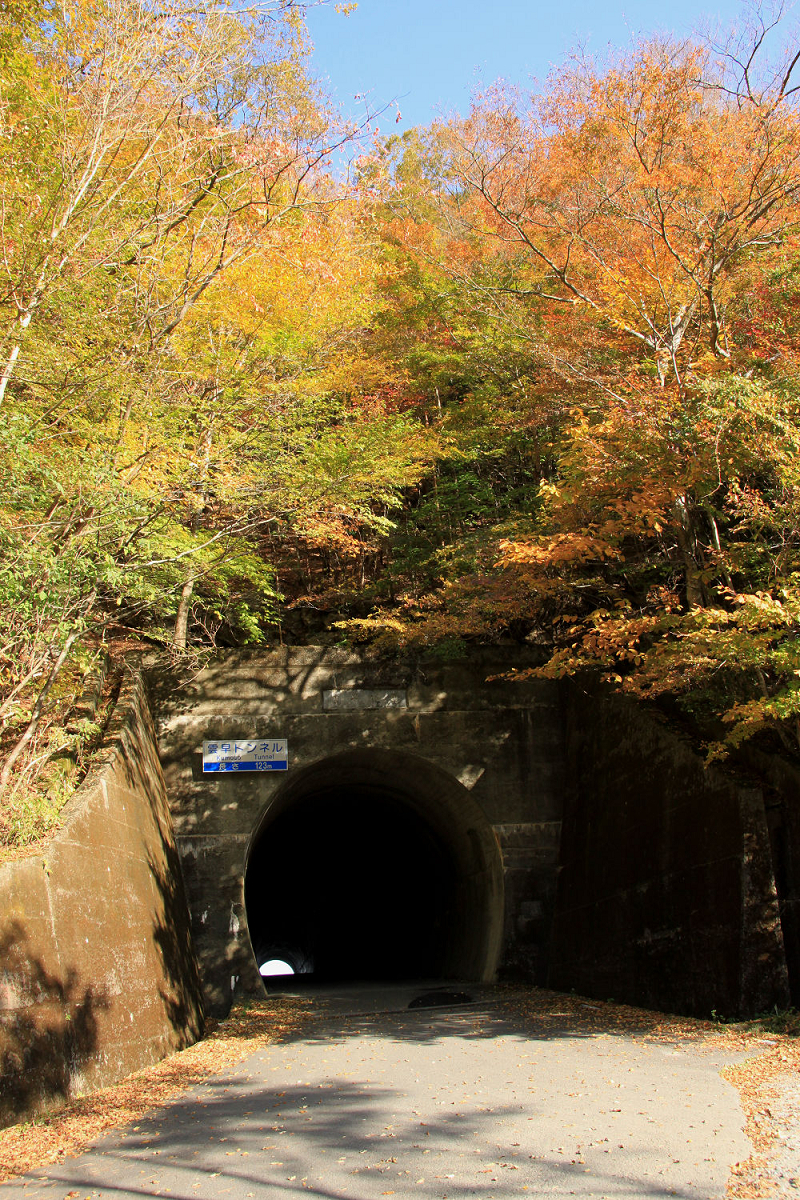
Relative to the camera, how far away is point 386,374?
49.2 ft

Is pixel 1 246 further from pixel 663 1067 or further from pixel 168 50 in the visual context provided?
pixel 663 1067

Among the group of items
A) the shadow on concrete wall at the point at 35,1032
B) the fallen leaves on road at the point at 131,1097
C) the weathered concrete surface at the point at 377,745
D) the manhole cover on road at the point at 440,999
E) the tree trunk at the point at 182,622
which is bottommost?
the manhole cover on road at the point at 440,999

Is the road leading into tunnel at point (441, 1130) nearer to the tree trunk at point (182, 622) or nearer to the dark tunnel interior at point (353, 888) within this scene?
the tree trunk at point (182, 622)

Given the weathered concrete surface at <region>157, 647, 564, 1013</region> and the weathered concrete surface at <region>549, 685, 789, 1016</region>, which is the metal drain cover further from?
the weathered concrete surface at <region>549, 685, 789, 1016</region>

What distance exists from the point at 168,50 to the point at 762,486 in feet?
24.1

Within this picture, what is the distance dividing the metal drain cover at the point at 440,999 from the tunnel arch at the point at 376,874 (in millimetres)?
754

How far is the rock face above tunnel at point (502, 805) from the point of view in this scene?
27.8ft

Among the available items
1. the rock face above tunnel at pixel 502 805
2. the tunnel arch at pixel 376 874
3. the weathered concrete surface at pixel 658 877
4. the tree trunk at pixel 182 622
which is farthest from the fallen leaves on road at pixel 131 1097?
the tree trunk at pixel 182 622

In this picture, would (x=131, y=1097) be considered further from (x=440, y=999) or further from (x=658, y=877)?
(x=440, y=999)

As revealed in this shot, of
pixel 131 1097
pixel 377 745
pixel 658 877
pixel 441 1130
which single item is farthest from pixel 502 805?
pixel 441 1130

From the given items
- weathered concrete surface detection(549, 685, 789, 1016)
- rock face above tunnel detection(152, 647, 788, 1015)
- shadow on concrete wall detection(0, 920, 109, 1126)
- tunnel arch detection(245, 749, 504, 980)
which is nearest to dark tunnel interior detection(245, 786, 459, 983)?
Result: tunnel arch detection(245, 749, 504, 980)

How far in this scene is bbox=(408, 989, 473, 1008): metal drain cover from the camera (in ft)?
34.9

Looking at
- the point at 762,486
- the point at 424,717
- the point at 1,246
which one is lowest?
the point at 424,717

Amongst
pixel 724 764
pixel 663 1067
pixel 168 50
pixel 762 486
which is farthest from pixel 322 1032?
pixel 168 50
